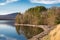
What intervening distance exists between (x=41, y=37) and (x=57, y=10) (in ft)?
3.08

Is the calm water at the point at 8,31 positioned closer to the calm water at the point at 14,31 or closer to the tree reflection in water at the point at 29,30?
the calm water at the point at 14,31

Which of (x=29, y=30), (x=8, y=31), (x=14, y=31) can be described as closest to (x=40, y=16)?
(x=29, y=30)

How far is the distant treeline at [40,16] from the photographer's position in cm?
451

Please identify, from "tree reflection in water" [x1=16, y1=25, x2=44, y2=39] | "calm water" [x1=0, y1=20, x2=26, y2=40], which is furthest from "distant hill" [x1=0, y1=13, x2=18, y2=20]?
"tree reflection in water" [x1=16, y1=25, x2=44, y2=39]

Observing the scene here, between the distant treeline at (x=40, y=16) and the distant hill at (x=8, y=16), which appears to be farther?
the distant hill at (x=8, y=16)

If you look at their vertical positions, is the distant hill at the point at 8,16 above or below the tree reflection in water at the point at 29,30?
above

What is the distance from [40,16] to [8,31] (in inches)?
43.4

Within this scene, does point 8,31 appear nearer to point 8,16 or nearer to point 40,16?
point 8,16

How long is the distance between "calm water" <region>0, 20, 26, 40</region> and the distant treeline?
272 millimetres

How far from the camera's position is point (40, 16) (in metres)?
4.61

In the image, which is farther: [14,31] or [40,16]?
[14,31]

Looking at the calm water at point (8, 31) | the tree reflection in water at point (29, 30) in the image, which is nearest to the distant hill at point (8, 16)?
the calm water at point (8, 31)

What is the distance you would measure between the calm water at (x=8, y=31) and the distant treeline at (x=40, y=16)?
10.7 inches

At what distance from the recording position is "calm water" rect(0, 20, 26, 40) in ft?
15.1
